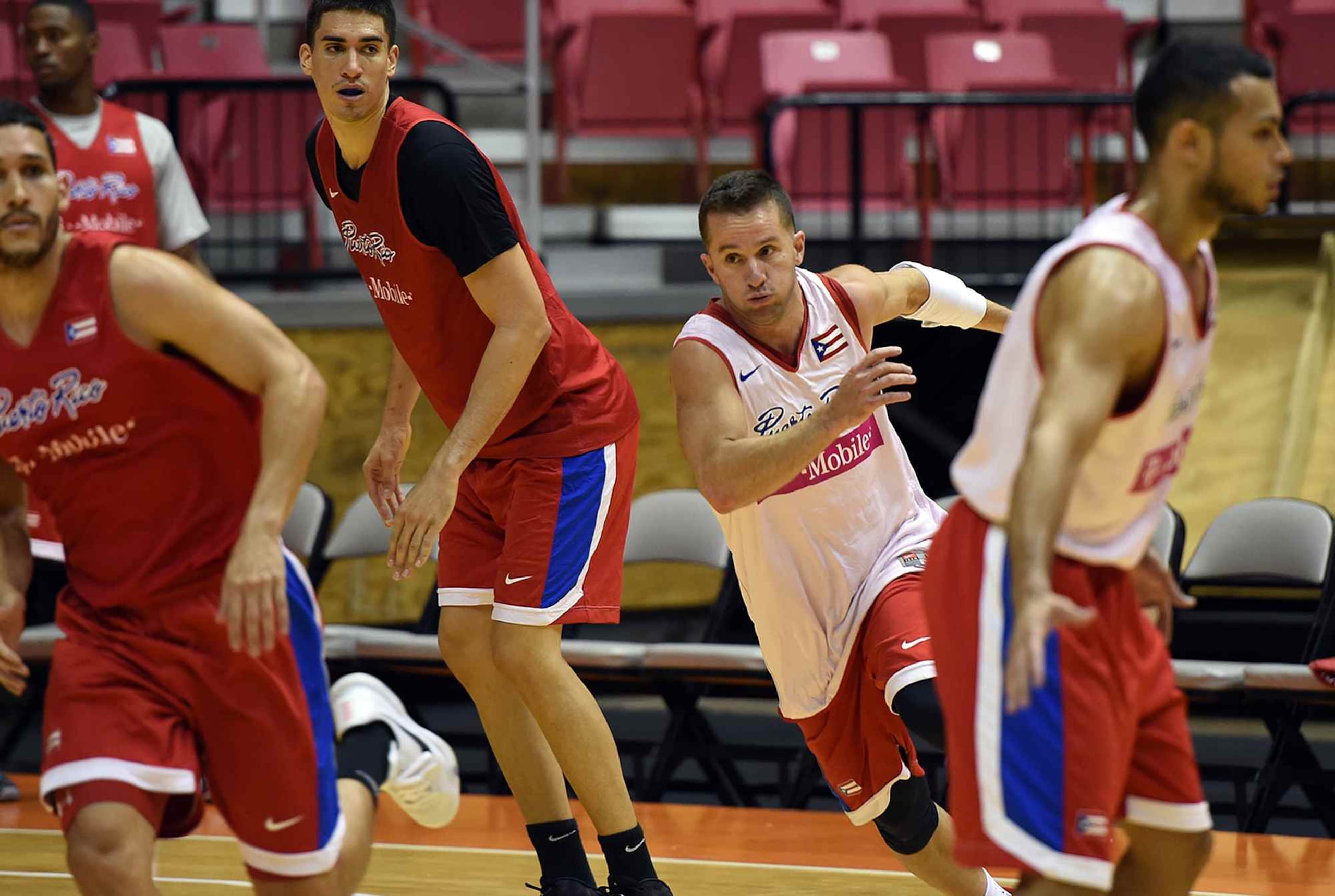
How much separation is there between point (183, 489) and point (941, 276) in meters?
2.05

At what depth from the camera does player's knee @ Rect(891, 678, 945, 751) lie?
3.69m

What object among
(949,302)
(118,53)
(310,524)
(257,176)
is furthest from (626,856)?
(118,53)

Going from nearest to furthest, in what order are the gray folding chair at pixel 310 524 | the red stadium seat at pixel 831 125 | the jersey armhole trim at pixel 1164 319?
the jersey armhole trim at pixel 1164 319, the gray folding chair at pixel 310 524, the red stadium seat at pixel 831 125

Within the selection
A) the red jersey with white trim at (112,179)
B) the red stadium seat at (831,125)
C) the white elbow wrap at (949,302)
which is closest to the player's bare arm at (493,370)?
the white elbow wrap at (949,302)

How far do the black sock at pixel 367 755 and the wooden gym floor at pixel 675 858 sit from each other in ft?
4.56

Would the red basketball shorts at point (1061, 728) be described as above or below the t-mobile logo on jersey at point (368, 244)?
below

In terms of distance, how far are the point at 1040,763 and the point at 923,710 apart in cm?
106

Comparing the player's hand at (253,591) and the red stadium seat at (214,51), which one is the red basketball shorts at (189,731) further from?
the red stadium seat at (214,51)

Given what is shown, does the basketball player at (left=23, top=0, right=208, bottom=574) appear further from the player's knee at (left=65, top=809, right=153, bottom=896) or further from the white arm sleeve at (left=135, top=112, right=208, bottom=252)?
the player's knee at (left=65, top=809, right=153, bottom=896)

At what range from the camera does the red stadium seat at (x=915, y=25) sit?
9820 millimetres

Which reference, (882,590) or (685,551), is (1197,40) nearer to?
(882,590)

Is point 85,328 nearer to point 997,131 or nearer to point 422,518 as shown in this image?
point 422,518

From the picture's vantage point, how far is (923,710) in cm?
373

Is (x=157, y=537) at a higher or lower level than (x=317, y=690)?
higher
